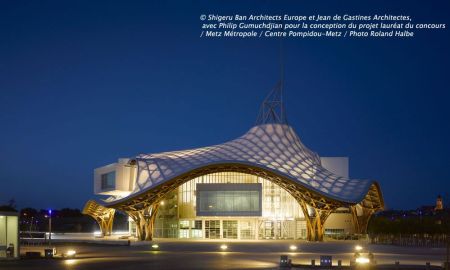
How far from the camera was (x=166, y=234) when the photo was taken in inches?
3297

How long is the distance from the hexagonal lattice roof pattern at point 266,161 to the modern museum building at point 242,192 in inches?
4.6

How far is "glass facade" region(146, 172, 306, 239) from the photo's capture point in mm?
80375

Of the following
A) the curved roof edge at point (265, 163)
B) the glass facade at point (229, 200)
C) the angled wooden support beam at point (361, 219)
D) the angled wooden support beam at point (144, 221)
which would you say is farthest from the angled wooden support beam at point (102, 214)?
the angled wooden support beam at point (361, 219)

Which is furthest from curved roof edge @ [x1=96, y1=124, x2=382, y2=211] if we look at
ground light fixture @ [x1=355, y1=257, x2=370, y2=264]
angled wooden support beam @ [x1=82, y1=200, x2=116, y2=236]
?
ground light fixture @ [x1=355, y1=257, x2=370, y2=264]

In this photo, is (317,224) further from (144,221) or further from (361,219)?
(144,221)

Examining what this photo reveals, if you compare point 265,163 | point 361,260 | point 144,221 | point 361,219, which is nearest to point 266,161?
point 265,163

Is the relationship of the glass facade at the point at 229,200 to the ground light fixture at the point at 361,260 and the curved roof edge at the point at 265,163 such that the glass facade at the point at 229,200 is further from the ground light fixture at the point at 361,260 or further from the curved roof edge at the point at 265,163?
the ground light fixture at the point at 361,260

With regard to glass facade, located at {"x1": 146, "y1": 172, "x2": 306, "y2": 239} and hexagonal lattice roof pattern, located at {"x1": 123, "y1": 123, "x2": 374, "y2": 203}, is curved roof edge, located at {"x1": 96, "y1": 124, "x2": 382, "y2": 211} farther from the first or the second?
glass facade, located at {"x1": 146, "y1": 172, "x2": 306, "y2": 239}

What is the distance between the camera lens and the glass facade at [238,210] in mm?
80375

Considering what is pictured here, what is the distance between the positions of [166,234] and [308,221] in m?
19.7

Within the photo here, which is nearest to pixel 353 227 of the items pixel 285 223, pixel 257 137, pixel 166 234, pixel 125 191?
pixel 285 223

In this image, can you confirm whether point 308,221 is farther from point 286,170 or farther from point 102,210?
point 102,210

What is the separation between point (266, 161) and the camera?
240ft

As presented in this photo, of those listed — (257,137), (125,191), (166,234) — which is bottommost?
(166,234)
